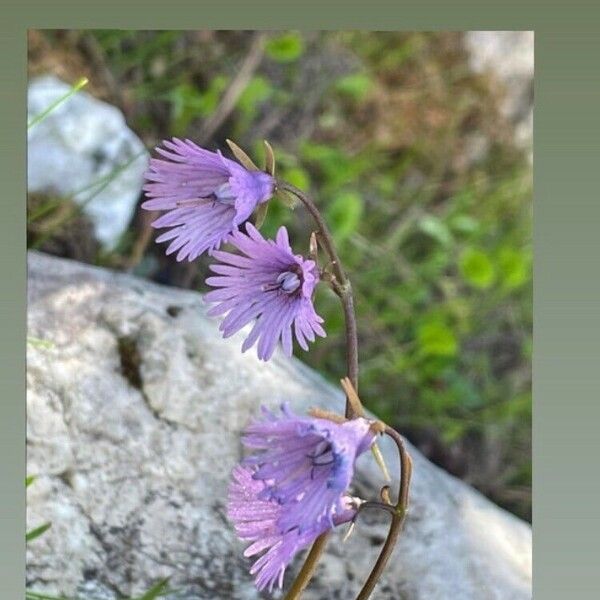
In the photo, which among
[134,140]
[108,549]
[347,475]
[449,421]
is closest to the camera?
[347,475]

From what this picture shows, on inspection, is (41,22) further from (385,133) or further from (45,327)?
(385,133)

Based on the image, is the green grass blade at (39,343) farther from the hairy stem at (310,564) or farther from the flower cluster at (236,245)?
the hairy stem at (310,564)

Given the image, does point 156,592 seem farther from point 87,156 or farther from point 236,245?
point 87,156

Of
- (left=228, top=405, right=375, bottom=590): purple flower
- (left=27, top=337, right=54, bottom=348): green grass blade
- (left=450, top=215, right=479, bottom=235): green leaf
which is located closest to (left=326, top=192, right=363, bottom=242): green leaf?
(left=450, top=215, right=479, bottom=235): green leaf

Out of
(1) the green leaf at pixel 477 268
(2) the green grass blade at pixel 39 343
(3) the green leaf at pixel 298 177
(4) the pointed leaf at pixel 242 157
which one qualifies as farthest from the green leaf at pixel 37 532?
(1) the green leaf at pixel 477 268

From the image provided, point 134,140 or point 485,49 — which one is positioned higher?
point 485,49

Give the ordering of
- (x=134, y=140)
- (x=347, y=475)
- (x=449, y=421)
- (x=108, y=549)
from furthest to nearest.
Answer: (x=449, y=421), (x=134, y=140), (x=108, y=549), (x=347, y=475)

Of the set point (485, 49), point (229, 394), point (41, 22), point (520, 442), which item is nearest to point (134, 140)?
point (41, 22)
